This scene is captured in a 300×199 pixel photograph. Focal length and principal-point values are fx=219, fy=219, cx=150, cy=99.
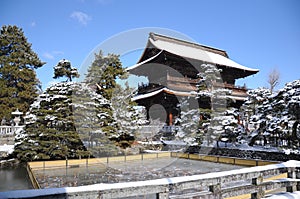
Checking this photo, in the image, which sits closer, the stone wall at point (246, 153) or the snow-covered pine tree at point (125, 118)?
the stone wall at point (246, 153)

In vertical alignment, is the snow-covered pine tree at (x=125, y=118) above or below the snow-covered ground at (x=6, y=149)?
above

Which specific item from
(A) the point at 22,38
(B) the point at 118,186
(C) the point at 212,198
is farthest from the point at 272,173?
(A) the point at 22,38

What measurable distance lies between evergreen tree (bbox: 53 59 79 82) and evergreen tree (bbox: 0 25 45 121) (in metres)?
7.73

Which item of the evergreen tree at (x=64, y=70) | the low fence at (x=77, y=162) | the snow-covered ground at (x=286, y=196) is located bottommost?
the low fence at (x=77, y=162)

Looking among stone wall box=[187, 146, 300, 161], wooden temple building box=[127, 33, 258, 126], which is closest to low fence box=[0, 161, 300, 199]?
stone wall box=[187, 146, 300, 161]

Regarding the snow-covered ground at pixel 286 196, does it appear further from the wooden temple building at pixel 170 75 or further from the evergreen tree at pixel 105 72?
the wooden temple building at pixel 170 75

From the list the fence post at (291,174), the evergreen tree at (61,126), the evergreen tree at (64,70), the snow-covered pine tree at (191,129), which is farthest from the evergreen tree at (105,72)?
the fence post at (291,174)

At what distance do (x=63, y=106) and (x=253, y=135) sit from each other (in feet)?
29.7

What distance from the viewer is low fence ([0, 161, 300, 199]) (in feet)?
7.19

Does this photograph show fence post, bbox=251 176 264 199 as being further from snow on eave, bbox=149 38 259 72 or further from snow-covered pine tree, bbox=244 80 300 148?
snow on eave, bbox=149 38 259 72

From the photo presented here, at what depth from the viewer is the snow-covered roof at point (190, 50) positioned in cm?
1920

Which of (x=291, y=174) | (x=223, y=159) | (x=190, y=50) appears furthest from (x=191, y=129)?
(x=190, y=50)

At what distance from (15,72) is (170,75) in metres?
12.4

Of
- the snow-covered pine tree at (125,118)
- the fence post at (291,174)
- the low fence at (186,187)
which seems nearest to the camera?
the low fence at (186,187)
